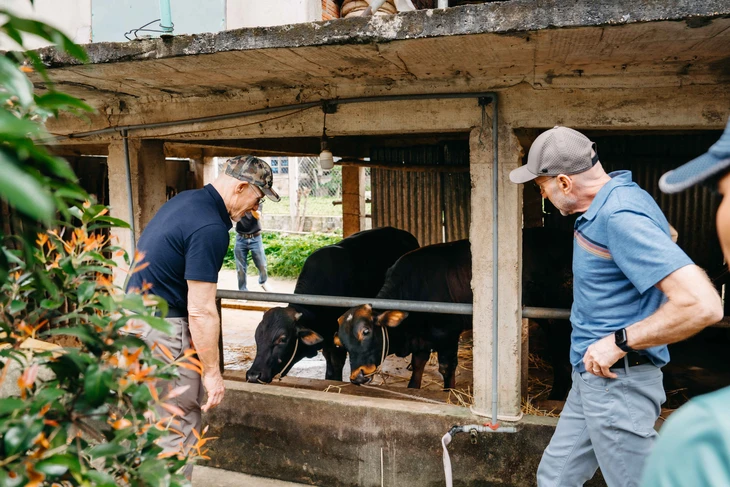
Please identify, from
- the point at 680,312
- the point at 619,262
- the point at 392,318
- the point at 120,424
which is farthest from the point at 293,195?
the point at 120,424

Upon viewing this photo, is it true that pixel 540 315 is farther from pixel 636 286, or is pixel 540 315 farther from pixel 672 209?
pixel 672 209

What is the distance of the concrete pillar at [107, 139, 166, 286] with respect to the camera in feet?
15.3

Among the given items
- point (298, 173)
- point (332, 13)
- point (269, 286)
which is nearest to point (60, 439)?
point (332, 13)

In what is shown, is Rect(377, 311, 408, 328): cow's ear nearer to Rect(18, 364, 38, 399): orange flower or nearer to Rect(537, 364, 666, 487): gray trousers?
Rect(537, 364, 666, 487): gray trousers

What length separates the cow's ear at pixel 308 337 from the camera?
17.2 ft

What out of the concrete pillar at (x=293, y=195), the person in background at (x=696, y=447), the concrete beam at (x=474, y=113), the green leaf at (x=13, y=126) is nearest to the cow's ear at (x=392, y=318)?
the concrete beam at (x=474, y=113)

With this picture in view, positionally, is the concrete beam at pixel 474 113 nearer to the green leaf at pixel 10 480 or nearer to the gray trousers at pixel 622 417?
the gray trousers at pixel 622 417

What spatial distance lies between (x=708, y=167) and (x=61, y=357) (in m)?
1.22

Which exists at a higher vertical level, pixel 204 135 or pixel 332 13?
pixel 332 13

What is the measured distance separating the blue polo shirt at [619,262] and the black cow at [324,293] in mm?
2974

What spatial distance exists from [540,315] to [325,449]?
1.70m

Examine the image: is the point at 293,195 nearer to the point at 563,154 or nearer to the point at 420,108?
the point at 420,108

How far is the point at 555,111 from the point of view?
11.7ft

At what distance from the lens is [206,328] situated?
304 cm
